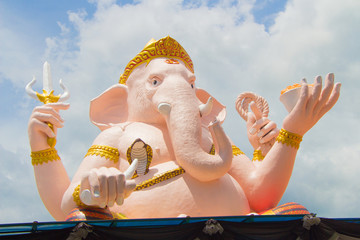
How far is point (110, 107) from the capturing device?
6.90 meters

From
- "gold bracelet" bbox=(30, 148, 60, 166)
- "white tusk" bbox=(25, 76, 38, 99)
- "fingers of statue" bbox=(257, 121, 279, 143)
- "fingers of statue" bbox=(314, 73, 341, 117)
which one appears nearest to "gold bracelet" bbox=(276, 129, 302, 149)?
"fingers of statue" bbox=(314, 73, 341, 117)

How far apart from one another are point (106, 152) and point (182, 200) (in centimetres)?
112

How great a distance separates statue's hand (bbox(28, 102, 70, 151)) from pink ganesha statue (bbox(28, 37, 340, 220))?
12mm

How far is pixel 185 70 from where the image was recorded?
6680 millimetres

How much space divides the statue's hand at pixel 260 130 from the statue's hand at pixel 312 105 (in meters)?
0.88

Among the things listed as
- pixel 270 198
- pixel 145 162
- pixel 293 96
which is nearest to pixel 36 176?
pixel 145 162

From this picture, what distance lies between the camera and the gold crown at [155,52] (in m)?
6.78

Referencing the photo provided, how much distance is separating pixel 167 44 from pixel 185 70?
0.47 meters

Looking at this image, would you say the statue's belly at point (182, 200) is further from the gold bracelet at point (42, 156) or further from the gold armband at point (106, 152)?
the gold bracelet at point (42, 156)

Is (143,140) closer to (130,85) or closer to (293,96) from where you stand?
(130,85)

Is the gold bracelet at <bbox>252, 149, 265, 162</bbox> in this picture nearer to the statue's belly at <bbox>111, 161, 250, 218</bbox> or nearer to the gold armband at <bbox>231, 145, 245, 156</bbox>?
the gold armband at <bbox>231, 145, 245, 156</bbox>

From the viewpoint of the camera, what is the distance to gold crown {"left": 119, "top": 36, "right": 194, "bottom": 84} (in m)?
6.78

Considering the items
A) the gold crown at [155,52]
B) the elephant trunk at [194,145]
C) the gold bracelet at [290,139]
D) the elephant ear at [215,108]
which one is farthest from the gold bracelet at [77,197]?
the gold bracelet at [290,139]

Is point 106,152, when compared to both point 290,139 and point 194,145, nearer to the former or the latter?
point 194,145
